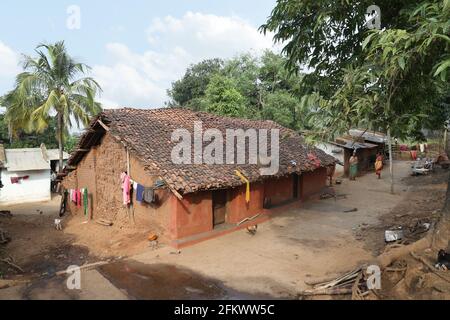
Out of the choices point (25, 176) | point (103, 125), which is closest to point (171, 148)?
point (103, 125)

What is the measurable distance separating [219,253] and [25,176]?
18.6 m

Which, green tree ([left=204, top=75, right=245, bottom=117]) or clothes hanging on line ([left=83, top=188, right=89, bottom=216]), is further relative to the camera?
green tree ([left=204, top=75, right=245, bottom=117])

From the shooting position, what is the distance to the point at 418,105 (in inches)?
324

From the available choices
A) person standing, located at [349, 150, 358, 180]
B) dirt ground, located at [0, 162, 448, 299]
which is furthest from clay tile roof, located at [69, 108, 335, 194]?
person standing, located at [349, 150, 358, 180]

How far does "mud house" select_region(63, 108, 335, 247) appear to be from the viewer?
11.6 meters

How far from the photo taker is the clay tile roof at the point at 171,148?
458 inches

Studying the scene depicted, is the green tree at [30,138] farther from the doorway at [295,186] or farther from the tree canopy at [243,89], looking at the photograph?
the doorway at [295,186]

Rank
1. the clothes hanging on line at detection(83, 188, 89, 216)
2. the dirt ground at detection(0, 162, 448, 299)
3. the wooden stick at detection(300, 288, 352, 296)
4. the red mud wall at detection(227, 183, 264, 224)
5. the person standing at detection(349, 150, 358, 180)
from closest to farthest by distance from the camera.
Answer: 1. the wooden stick at detection(300, 288, 352, 296)
2. the dirt ground at detection(0, 162, 448, 299)
3. the red mud wall at detection(227, 183, 264, 224)
4. the clothes hanging on line at detection(83, 188, 89, 216)
5. the person standing at detection(349, 150, 358, 180)

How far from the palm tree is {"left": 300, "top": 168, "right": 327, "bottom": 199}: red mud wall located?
12.9 meters

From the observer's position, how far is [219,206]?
43.9 ft

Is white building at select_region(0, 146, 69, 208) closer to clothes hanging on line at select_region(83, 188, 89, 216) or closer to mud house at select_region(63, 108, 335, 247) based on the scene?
mud house at select_region(63, 108, 335, 247)

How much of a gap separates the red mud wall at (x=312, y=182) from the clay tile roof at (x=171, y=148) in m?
0.94

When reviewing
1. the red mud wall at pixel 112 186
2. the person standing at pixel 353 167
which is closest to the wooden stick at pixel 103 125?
the red mud wall at pixel 112 186

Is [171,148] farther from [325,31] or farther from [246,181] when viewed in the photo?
[325,31]
